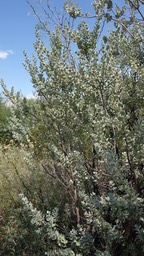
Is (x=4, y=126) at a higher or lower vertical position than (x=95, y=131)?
higher

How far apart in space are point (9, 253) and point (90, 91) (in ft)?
7.02

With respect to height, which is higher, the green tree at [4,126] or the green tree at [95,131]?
the green tree at [4,126]

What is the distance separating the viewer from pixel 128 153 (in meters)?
2.50

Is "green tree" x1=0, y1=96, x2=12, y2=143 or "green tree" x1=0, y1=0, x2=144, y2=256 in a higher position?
"green tree" x1=0, y1=96, x2=12, y2=143

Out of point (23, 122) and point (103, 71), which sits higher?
point (103, 71)

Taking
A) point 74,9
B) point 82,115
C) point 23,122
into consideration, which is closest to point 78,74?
point 82,115

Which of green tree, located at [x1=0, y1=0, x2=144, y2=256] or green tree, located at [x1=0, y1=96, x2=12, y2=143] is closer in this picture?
green tree, located at [x1=0, y1=0, x2=144, y2=256]

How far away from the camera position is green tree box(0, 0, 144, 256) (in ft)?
7.94

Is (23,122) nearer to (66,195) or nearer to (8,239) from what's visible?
(66,195)

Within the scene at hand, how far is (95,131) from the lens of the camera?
253 cm

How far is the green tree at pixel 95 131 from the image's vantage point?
2420 mm

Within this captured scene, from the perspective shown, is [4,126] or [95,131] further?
[4,126]

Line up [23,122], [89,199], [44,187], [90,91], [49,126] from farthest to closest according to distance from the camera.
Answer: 1. [44,187]
2. [23,122]
3. [49,126]
4. [90,91]
5. [89,199]

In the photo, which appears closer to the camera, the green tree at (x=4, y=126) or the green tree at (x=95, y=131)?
the green tree at (x=95, y=131)
